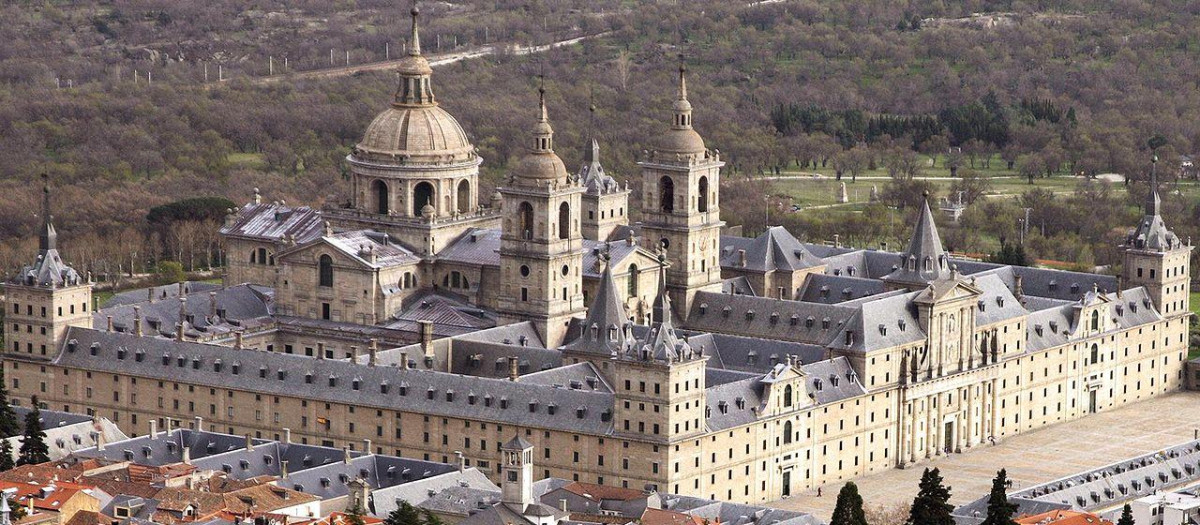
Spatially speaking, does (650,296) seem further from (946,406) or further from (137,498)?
(137,498)

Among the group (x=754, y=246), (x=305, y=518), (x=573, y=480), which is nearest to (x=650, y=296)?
(x=754, y=246)

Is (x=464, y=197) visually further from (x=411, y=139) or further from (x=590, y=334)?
(x=590, y=334)

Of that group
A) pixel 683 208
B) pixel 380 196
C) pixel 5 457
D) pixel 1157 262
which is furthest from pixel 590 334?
pixel 1157 262

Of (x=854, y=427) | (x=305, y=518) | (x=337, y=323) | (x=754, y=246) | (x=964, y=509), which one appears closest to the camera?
(x=305, y=518)

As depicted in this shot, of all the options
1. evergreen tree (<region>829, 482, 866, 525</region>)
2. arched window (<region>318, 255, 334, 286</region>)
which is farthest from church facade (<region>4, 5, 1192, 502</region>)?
evergreen tree (<region>829, 482, 866, 525</region>)

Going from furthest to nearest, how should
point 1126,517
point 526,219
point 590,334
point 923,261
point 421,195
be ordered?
point 421,195 < point 923,261 < point 526,219 < point 590,334 < point 1126,517

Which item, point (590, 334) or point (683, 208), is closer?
point (590, 334)
